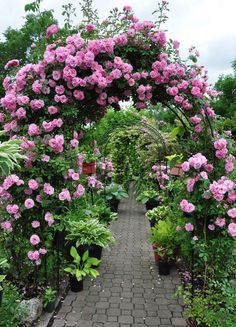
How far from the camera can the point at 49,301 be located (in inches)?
179

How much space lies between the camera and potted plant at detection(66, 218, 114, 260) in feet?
18.3

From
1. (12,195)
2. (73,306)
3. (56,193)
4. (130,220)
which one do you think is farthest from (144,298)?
(130,220)

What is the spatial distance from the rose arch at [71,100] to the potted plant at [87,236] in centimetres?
92

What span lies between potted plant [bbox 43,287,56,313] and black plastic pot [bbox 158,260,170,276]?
179 cm

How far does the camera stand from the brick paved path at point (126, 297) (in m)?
4.44

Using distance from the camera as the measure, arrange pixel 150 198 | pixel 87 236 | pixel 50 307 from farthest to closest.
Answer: pixel 150 198
pixel 87 236
pixel 50 307

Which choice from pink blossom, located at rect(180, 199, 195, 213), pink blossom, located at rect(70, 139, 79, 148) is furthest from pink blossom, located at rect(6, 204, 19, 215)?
pink blossom, located at rect(180, 199, 195, 213)

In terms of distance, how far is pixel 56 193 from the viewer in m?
4.62

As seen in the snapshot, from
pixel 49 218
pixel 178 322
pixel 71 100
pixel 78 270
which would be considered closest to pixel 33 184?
pixel 49 218

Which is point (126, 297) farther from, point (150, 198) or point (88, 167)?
point (150, 198)

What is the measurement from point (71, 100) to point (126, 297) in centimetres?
247

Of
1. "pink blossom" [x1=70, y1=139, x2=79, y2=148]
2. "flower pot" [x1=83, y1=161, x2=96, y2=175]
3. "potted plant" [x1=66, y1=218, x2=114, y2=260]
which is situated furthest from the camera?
"flower pot" [x1=83, y1=161, x2=96, y2=175]

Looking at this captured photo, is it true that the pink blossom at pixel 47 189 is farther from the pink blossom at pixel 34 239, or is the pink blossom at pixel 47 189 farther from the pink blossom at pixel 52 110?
the pink blossom at pixel 52 110

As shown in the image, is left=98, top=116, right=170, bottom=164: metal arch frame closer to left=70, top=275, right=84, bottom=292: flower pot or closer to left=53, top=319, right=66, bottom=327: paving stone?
left=70, top=275, right=84, bottom=292: flower pot
